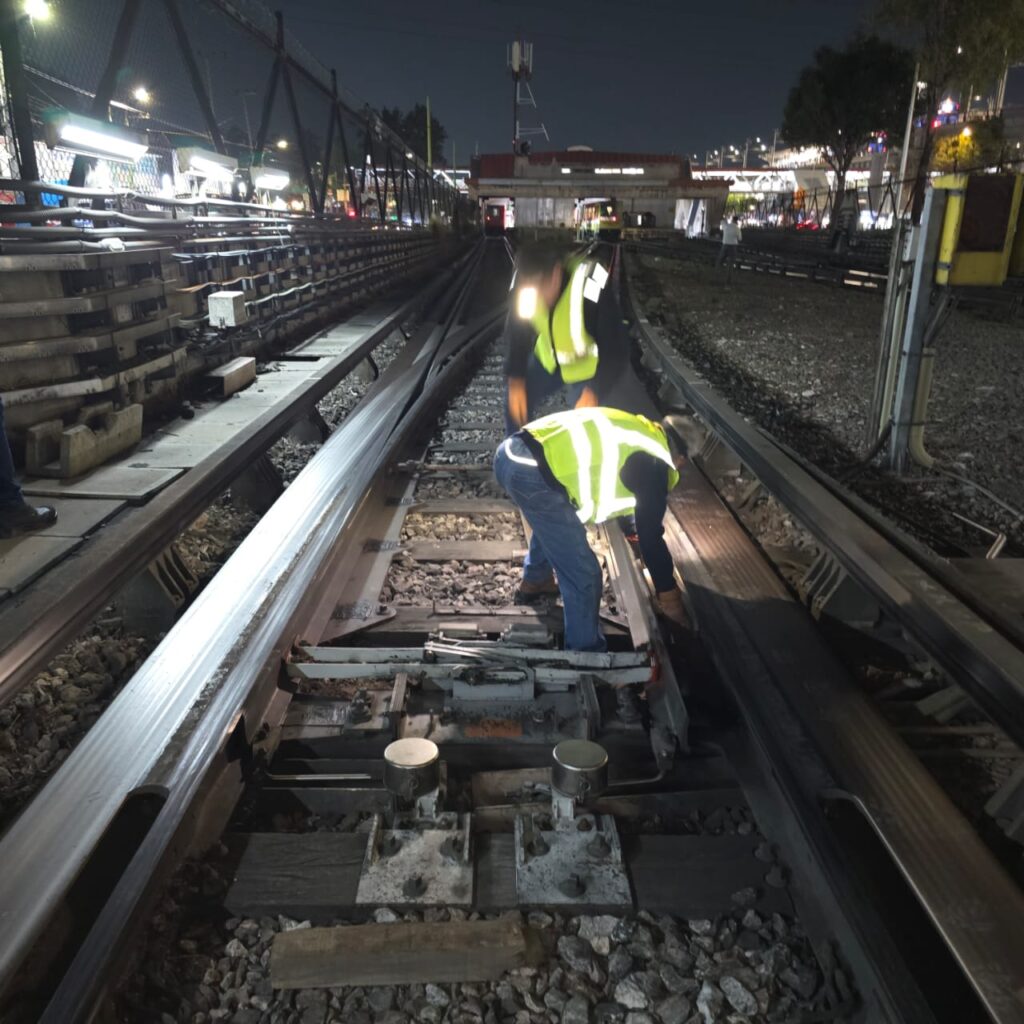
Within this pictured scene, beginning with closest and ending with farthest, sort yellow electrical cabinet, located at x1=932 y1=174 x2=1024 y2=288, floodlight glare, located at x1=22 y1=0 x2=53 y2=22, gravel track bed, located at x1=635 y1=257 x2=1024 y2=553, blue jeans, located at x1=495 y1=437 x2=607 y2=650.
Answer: blue jeans, located at x1=495 y1=437 x2=607 y2=650 < yellow electrical cabinet, located at x1=932 y1=174 x2=1024 y2=288 < gravel track bed, located at x1=635 y1=257 x2=1024 y2=553 < floodlight glare, located at x1=22 y1=0 x2=53 y2=22

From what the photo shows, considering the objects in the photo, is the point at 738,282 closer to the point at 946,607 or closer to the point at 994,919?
the point at 946,607

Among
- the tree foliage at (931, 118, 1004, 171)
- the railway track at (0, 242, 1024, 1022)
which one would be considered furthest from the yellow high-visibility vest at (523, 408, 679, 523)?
the tree foliage at (931, 118, 1004, 171)

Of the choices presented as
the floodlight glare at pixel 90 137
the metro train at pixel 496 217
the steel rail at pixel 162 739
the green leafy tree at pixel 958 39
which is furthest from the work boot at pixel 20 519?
the metro train at pixel 496 217

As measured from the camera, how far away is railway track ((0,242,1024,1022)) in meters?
2.11

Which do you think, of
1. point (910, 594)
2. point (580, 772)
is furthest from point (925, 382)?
point (580, 772)

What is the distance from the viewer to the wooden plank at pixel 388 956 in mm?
2102

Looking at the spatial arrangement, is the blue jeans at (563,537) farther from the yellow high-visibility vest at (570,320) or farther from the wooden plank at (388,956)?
the wooden plank at (388,956)

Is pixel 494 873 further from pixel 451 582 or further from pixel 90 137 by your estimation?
pixel 90 137

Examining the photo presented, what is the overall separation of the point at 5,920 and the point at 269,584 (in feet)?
6.72

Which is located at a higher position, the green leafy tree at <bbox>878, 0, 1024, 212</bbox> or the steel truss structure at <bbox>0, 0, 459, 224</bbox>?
the green leafy tree at <bbox>878, 0, 1024, 212</bbox>

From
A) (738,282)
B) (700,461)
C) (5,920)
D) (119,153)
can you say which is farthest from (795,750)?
(738,282)

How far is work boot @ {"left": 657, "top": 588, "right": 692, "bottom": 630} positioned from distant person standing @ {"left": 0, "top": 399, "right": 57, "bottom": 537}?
3.63m

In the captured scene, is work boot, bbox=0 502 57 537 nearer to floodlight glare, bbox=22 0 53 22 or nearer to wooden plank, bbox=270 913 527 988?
wooden plank, bbox=270 913 527 988

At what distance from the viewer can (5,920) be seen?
2148 millimetres
